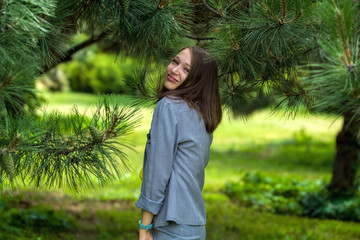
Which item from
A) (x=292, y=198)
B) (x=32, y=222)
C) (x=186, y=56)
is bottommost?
(x=32, y=222)

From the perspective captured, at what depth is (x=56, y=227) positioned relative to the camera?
3836 millimetres

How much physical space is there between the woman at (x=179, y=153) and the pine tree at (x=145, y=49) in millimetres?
142

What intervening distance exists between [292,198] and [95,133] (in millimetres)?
4269

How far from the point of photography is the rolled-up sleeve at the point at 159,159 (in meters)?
1.88

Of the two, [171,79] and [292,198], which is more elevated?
[171,79]

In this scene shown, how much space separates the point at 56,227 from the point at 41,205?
69 cm

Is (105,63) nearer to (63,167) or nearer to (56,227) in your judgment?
(56,227)

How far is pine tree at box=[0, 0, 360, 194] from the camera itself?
1.39 meters

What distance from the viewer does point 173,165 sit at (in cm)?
196

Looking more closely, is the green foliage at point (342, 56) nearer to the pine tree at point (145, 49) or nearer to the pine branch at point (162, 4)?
the pine tree at point (145, 49)

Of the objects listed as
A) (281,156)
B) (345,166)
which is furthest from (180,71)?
(281,156)

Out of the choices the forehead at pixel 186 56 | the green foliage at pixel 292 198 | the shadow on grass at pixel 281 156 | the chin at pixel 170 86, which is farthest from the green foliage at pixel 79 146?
the shadow on grass at pixel 281 156

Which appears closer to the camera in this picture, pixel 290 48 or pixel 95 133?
pixel 95 133

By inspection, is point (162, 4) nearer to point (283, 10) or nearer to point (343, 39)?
point (283, 10)
